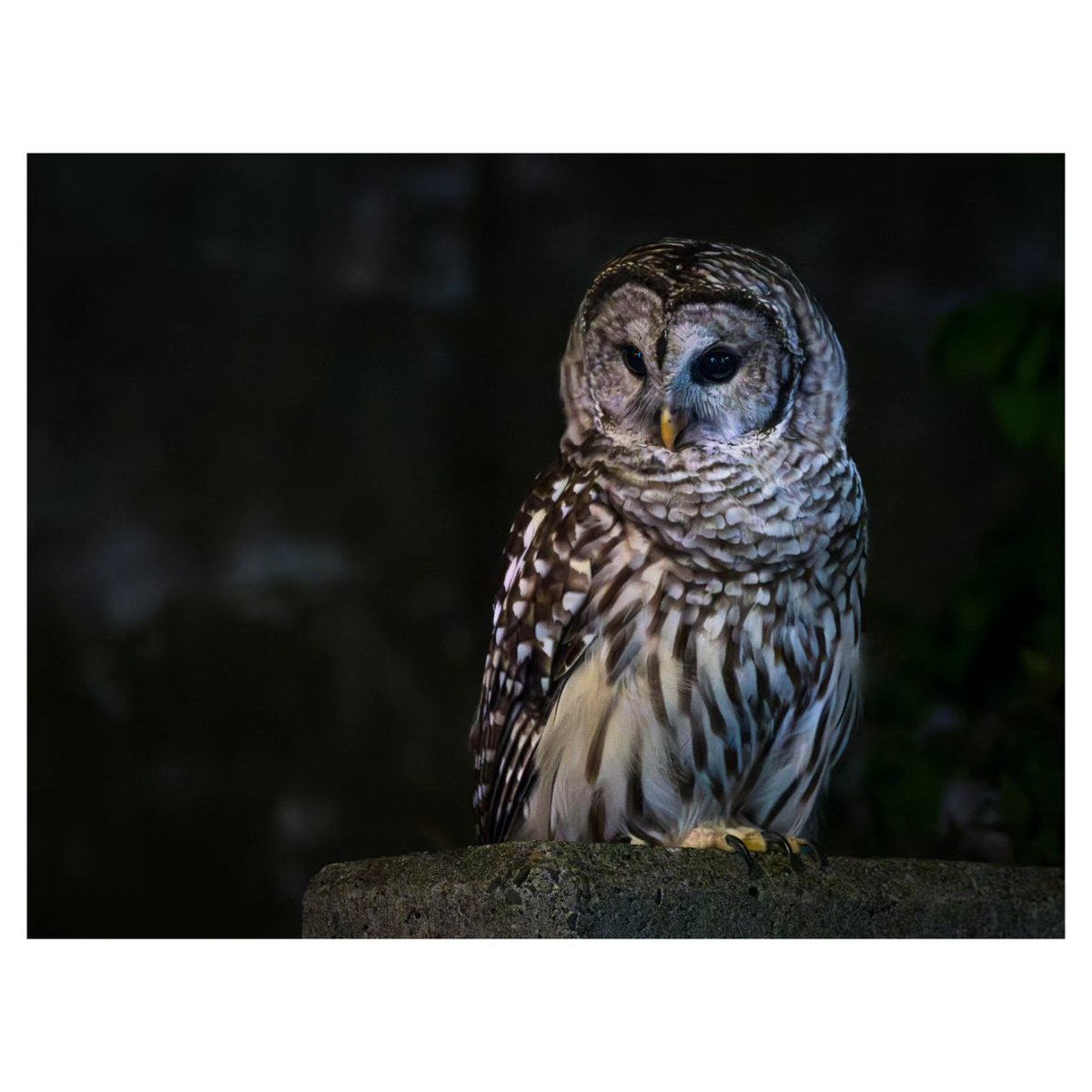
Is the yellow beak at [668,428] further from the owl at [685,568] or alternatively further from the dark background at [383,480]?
the dark background at [383,480]

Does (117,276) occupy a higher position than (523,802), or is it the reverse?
(117,276)

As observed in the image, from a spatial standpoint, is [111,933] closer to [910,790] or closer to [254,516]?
[254,516]

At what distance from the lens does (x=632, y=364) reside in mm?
2332

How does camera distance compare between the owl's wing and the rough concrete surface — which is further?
the owl's wing

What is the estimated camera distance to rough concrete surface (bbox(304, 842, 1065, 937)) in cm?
206

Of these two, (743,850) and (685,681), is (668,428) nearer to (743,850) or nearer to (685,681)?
(685,681)

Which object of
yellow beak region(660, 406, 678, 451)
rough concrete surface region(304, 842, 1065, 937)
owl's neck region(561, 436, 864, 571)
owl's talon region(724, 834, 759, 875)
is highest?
yellow beak region(660, 406, 678, 451)

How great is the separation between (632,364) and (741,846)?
69 cm

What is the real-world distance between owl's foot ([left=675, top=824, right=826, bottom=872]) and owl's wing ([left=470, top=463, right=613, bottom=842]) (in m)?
0.26

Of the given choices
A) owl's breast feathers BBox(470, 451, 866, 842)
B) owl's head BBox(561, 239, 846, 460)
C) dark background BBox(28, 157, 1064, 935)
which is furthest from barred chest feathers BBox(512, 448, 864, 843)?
dark background BBox(28, 157, 1064, 935)

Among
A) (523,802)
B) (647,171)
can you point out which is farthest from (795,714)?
(647,171)

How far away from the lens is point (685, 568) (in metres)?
2.29

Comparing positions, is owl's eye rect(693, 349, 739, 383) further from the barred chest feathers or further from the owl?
the barred chest feathers

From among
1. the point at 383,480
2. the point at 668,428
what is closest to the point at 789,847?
the point at 668,428
